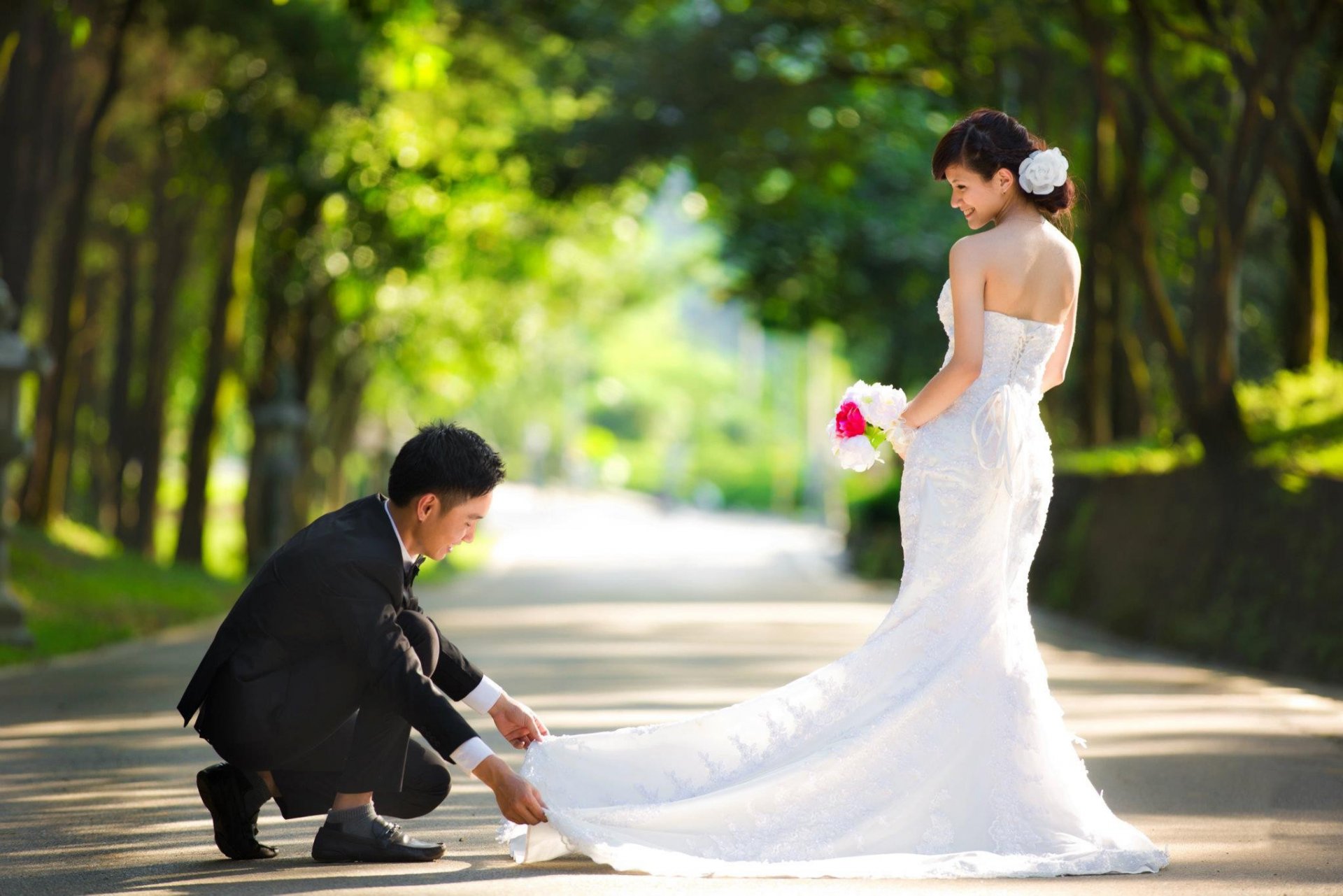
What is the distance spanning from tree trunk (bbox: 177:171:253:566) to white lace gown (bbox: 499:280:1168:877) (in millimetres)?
19799

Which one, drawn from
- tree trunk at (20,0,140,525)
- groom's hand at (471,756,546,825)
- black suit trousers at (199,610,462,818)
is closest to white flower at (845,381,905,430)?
black suit trousers at (199,610,462,818)

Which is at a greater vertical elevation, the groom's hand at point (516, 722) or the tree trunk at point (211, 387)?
the tree trunk at point (211, 387)

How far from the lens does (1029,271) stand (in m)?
6.77

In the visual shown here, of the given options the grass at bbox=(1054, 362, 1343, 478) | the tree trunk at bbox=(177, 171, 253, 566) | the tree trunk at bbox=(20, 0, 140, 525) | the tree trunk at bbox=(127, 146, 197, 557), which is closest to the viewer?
the grass at bbox=(1054, 362, 1343, 478)

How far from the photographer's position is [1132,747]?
988 centimetres

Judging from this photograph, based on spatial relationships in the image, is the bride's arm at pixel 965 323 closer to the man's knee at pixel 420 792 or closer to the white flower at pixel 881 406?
the white flower at pixel 881 406

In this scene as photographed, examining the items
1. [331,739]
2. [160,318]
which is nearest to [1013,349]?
[331,739]

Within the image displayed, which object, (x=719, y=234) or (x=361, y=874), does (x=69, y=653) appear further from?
(x=719, y=234)

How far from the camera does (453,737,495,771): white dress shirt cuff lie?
5.86m

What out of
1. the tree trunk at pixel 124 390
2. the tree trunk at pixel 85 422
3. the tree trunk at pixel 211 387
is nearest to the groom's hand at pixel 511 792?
the tree trunk at pixel 211 387

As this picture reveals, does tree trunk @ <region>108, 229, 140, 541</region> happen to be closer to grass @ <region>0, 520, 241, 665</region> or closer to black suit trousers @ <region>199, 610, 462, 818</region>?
grass @ <region>0, 520, 241, 665</region>

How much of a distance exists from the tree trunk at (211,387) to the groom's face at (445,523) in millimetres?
20091

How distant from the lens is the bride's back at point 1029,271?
22.1 feet

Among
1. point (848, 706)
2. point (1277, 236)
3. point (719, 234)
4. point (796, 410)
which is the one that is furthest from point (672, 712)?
point (796, 410)
